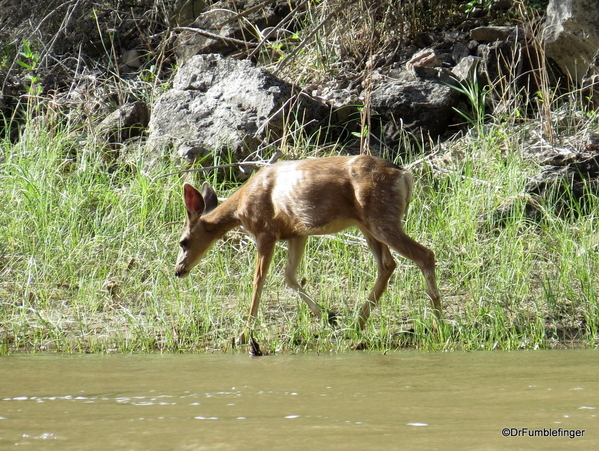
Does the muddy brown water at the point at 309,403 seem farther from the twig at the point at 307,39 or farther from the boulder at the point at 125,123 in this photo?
the twig at the point at 307,39

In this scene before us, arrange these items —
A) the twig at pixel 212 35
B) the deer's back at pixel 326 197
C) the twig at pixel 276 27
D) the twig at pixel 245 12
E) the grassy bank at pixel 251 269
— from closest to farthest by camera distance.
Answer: the grassy bank at pixel 251 269 → the deer's back at pixel 326 197 → the twig at pixel 276 27 → the twig at pixel 245 12 → the twig at pixel 212 35

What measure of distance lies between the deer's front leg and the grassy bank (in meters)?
0.11

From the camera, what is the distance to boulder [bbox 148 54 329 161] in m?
10.5

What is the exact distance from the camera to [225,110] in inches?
429

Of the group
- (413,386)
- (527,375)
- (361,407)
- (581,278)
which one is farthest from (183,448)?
(581,278)

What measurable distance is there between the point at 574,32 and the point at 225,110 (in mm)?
4512

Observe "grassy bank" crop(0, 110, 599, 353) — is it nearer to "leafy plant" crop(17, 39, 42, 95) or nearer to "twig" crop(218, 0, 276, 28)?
"leafy plant" crop(17, 39, 42, 95)

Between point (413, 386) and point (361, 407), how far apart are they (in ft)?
2.20

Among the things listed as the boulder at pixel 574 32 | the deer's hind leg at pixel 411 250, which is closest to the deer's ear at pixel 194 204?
the deer's hind leg at pixel 411 250

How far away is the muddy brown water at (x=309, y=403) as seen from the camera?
10.6ft

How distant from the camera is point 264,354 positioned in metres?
6.45

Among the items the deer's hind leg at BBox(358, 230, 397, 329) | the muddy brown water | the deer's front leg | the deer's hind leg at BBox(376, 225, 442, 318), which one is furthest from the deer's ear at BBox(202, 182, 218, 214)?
the muddy brown water

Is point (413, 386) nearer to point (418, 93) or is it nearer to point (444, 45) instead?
point (418, 93)

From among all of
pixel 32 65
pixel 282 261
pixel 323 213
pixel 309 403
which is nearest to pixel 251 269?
pixel 282 261
